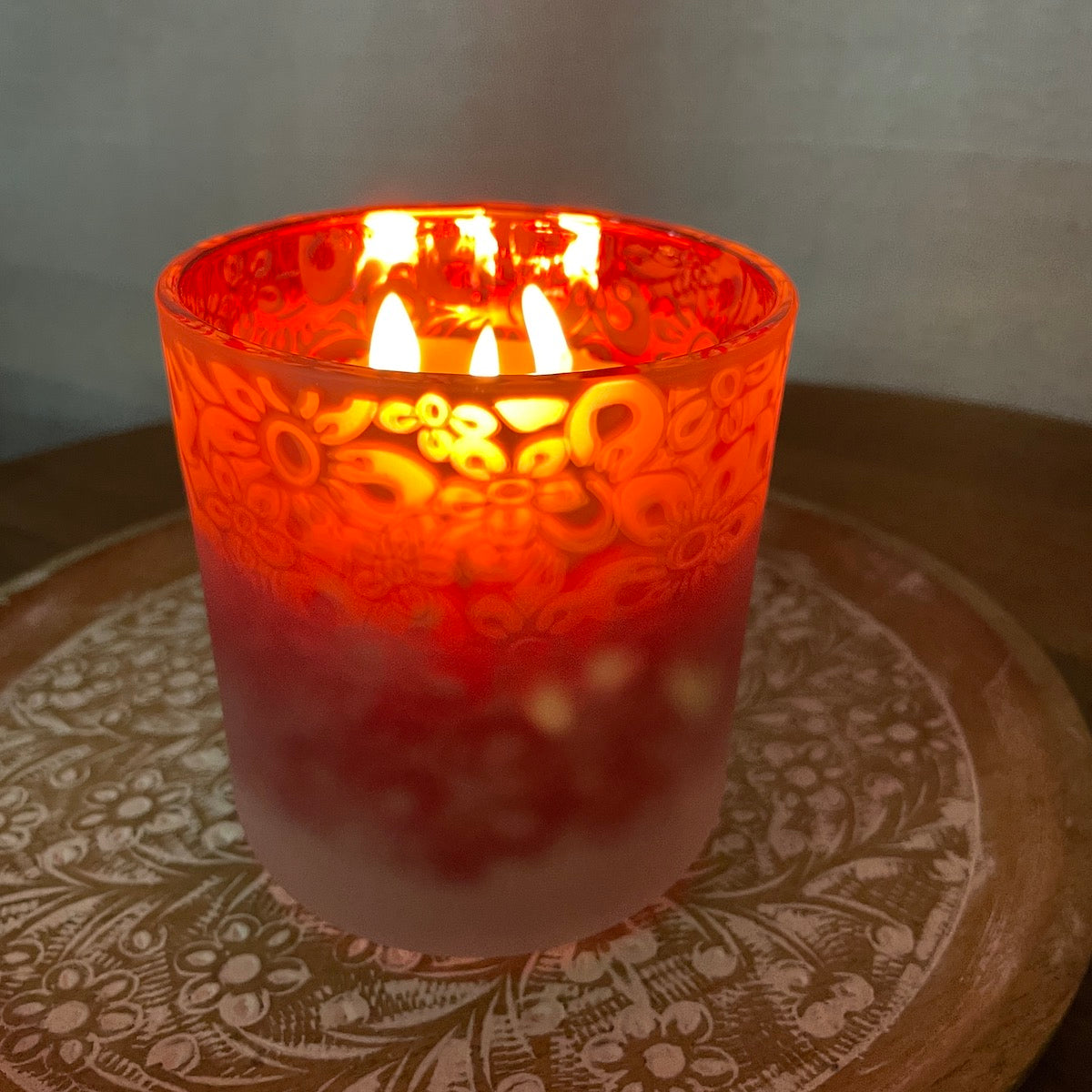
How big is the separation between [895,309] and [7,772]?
26.8 inches

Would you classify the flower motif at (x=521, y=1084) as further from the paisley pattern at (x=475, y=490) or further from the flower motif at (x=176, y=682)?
the flower motif at (x=176, y=682)

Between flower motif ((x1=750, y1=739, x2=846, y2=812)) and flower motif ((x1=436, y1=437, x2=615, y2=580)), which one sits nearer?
flower motif ((x1=436, y1=437, x2=615, y2=580))

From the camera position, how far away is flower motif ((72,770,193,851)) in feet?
1.34

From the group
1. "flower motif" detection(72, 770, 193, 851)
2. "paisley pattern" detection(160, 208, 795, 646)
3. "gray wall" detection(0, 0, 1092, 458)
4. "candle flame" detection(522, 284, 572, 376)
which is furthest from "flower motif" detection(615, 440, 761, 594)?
"gray wall" detection(0, 0, 1092, 458)

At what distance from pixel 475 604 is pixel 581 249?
8.6 inches

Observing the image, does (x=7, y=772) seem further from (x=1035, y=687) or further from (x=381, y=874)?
(x=1035, y=687)

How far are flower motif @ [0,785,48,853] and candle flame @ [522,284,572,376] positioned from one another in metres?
0.28

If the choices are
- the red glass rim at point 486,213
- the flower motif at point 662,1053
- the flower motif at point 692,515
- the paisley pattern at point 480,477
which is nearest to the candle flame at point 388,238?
the red glass rim at point 486,213

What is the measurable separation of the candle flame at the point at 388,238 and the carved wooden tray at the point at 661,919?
22 cm

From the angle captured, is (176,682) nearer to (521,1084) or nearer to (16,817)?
(16,817)

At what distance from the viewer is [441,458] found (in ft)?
0.92

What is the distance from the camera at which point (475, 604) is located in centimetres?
30

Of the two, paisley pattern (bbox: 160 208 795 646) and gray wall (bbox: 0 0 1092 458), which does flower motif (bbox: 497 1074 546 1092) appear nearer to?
paisley pattern (bbox: 160 208 795 646)

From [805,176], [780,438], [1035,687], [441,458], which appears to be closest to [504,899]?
[441,458]
